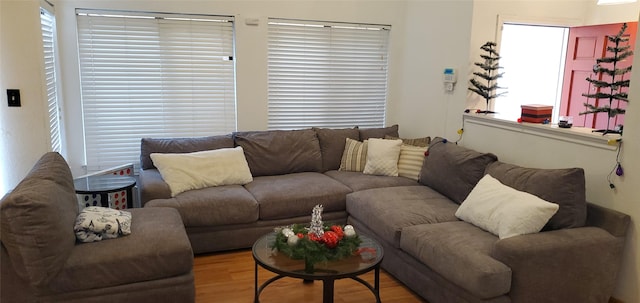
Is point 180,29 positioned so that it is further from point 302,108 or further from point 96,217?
point 96,217

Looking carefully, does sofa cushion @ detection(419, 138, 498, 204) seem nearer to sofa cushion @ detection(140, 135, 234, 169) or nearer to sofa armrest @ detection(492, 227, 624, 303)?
sofa armrest @ detection(492, 227, 624, 303)

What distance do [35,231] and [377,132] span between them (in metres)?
3.16

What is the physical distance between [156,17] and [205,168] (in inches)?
58.5

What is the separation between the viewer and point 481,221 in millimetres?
2988

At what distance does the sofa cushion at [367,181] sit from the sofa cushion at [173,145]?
1076 mm

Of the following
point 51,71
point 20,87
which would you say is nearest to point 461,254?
point 20,87

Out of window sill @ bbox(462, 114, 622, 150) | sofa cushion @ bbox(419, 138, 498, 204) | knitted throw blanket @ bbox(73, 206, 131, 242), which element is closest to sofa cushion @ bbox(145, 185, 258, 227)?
knitted throw blanket @ bbox(73, 206, 131, 242)

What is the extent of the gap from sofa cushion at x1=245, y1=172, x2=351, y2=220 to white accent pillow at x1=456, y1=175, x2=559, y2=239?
1.06 meters

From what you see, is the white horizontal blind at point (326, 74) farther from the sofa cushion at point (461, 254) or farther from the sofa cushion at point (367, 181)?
the sofa cushion at point (461, 254)

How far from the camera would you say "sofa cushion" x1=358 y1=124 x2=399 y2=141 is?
465 centimetres

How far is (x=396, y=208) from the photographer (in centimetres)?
336

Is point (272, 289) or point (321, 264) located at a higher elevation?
point (321, 264)

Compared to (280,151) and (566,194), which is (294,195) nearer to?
(280,151)

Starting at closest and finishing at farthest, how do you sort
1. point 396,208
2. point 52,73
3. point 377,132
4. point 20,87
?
point 20,87
point 396,208
point 52,73
point 377,132
